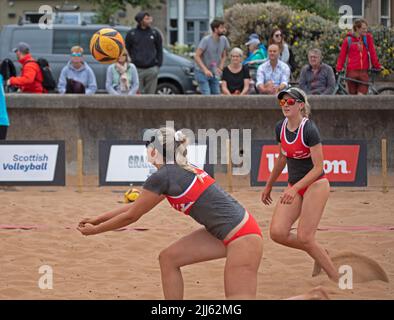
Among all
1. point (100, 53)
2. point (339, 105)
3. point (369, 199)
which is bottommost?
point (369, 199)

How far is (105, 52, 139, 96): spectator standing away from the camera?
15.6 meters

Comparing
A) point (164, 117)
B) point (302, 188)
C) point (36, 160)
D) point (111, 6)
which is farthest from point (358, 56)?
point (111, 6)

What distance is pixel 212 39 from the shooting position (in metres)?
16.1

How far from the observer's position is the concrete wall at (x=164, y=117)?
15.4m

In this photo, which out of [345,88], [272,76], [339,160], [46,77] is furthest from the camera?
[345,88]

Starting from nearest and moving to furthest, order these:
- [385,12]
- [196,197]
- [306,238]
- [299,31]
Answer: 1. [196,197]
2. [306,238]
3. [299,31]
4. [385,12]

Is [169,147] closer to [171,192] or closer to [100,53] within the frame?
[171,192]

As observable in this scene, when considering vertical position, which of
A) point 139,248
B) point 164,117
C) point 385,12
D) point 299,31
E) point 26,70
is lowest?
point 139,248

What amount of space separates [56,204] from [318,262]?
19.1 feet

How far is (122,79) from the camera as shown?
621 inches

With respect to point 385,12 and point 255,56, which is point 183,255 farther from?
point 385,12

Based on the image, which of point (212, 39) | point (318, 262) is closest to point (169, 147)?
point (318, 262)

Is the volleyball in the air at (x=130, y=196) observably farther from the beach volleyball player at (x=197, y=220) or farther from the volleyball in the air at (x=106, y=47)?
the beach volleyball player at (x=197, y=220)

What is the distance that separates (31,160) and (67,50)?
21.3 feet
